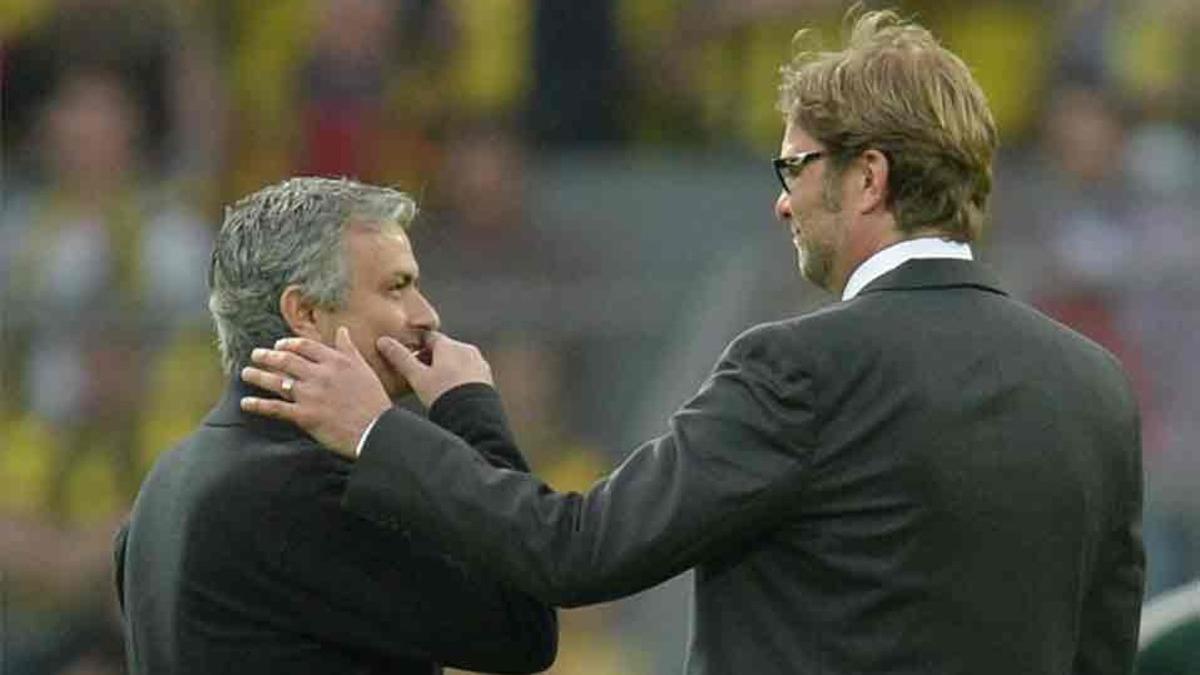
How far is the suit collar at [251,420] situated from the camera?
4.36 meters

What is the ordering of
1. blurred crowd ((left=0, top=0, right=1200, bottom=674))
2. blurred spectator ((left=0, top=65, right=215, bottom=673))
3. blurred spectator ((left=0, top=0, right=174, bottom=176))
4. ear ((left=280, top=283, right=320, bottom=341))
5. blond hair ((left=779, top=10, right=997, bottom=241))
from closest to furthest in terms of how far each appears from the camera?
blond hair ((left=779, top=10, right=997, bottom=241))
ear ((left=280, top=283, right=320, bottom=341))
blurred spectator ((left=0, top=65, right=215, bottom=673))
blurred crowd ((left=0, top=0, right=1200, bottom=674))
blurred spectator ((left=0, top=0, right=174, bottom=176))

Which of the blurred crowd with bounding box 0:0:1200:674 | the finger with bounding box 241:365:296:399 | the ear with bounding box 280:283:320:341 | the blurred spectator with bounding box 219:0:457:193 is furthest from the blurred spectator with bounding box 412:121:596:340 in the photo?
the finger with bounding box 241:365:296:399

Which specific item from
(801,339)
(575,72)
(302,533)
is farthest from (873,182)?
(575,72)

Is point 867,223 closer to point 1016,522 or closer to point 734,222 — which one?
point 1016,522

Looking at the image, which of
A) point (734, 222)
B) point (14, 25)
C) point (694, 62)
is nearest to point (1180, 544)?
point (734, 222)

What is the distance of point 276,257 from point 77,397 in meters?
4.37

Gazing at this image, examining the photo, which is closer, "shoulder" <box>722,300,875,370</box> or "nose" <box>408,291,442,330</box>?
"shoulder" <box>722,300,875,370</box>

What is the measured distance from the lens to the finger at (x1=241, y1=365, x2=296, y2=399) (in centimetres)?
421

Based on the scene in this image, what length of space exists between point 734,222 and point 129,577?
5821 mm

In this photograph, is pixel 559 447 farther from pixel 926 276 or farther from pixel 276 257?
pixel 926 276

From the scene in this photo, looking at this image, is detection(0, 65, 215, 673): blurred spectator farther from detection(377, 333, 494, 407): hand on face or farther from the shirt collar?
the shirt collar

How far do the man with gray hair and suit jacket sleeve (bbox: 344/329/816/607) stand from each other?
0.65 ft

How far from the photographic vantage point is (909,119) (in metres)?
4.10

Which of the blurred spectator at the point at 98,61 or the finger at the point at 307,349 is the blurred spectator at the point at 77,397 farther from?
the finger at the point at 307,349
